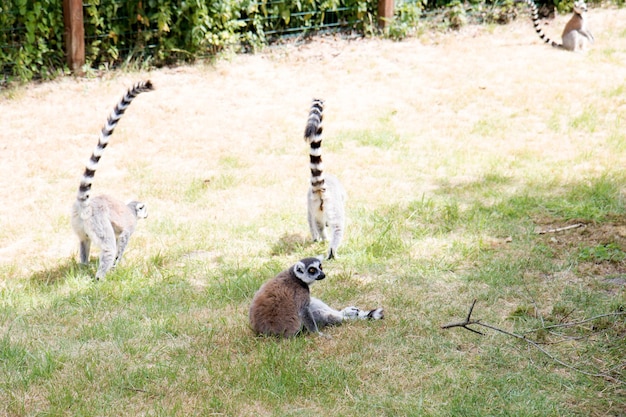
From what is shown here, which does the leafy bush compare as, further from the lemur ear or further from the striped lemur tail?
the striped lemur tail

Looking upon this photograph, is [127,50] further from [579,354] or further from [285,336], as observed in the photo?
[579,354]

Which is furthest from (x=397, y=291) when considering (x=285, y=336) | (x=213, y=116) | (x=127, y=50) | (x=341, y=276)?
(x=127, y=50)

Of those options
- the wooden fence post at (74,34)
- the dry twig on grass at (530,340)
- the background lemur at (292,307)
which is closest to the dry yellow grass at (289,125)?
the wooden fence post at (74,34)

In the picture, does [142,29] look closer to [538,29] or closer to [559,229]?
[538,29]

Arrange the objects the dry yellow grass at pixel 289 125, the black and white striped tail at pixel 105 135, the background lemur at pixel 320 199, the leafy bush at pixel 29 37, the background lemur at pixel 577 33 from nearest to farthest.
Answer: the black and white striped tail at pixel 105 135 < the background lemur at pixel 320 199 < the dry yellow grass at pixel 289 125 < the leafy bush at pixel 29 37 < the background lemur at pixel 577 33

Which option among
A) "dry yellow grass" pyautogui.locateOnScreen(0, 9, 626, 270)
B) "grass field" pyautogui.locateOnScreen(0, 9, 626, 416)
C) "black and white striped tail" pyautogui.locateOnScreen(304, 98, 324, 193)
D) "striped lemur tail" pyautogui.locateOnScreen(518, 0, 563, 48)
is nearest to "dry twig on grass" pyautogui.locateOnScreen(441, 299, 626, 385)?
"grass field" pyautogui.locateOnScreen(0, 9, 626, 416)

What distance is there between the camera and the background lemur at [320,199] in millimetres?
6480

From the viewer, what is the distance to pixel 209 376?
465 cm

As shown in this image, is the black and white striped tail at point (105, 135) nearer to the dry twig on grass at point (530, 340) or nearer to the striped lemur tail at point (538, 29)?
the dry twig on grass at point (530, 340)

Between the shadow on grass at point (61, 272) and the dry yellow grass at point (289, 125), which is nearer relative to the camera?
the shadow on grass at point (61, 272)

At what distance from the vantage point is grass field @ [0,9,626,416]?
458 cm

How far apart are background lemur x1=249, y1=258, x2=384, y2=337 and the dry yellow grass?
163 centimetres

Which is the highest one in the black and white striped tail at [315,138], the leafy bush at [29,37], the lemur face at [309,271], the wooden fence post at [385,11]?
the wooden fence post at [385,11]

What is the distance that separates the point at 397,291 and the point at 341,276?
0.49 m
